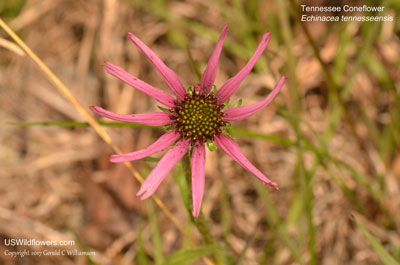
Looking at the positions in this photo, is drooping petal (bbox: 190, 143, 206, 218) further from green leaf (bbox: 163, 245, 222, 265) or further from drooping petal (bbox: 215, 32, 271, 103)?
green leaf (bbox: 163, 245, 222, 265)

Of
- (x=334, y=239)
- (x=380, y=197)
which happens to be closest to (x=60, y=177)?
(x=334, y=239)

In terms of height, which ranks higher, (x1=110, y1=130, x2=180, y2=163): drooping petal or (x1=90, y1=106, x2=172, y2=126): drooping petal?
(x1=90, y1=106, x2=172, y2=126): drooping petal

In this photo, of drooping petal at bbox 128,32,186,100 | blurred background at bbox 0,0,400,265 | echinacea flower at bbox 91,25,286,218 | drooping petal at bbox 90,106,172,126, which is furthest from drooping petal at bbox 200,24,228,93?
blurred background at bbox 0,0,400,265

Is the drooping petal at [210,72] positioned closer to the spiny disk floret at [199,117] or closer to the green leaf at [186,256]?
the spiny disk floret at [199,117]

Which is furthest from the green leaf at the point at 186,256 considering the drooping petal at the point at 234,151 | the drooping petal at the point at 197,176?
the drooping petal at the point at 234,151

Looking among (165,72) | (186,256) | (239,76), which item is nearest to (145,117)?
(165,72)

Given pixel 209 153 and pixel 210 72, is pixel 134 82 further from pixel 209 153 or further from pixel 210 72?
pixel 209 153

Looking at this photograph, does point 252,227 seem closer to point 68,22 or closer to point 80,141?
point 80,141
